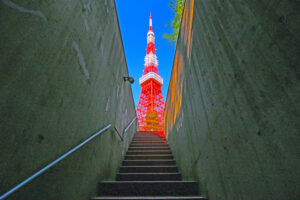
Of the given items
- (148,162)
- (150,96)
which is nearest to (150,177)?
(148,162)

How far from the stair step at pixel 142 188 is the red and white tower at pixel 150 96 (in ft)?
38.0

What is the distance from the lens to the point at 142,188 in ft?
6.42

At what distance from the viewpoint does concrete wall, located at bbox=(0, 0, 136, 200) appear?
0.75 metres

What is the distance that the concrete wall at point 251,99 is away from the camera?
631 millimetres

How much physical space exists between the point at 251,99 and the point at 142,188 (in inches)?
69.8

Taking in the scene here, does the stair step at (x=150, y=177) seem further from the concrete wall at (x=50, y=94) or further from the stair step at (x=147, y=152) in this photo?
the stair step at (x=147, y=152)

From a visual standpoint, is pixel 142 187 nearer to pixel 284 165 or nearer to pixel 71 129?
pixel 71 129

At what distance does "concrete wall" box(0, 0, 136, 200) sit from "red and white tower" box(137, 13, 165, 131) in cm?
1207

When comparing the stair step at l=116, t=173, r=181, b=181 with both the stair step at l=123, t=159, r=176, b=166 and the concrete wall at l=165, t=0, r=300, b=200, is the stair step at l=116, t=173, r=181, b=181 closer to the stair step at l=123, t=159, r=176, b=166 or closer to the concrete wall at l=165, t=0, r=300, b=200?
the stair step at l=123, t=159, r=176, b=166

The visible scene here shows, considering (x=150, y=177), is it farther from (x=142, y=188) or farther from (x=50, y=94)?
(x=50, y=94)

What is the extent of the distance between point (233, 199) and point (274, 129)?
0.69m

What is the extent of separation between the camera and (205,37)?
1.57 meters

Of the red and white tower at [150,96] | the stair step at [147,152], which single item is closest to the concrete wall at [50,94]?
the stair step at [147,152]

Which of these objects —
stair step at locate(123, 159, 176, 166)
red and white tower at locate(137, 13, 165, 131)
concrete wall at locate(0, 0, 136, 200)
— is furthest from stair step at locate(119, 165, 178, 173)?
red and white tower at locate(137, 13, 165, 131)
